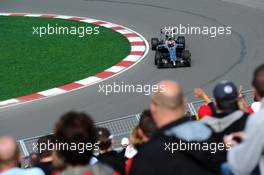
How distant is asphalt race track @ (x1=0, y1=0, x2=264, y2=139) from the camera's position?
12172mm

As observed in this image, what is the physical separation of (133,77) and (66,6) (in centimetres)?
966

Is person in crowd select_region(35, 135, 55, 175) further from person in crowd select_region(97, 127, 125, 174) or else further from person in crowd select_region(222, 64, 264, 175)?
person in crowd select_region(222, 64, 264, 175)

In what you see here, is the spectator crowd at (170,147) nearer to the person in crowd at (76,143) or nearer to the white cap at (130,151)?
the person in crowd at (76,143)

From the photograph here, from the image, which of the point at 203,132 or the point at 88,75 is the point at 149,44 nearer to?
the point at 88,75

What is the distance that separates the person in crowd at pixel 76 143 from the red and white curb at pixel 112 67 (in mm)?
8705

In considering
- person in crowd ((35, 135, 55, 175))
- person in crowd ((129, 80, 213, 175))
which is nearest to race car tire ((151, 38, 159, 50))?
person in crowd ((35, 135, 55, 175))

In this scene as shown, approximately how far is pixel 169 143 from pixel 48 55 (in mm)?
13014

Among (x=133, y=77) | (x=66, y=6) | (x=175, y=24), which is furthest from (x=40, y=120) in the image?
(x=66, y=6)

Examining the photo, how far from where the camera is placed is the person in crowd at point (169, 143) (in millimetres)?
4008

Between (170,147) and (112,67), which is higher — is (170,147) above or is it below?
above

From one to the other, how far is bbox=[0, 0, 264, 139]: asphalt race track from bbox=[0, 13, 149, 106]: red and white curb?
0.80 feet

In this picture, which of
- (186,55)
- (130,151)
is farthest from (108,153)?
(186,55)

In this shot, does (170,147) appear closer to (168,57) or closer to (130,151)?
(130,151)

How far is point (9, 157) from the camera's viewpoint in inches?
173
